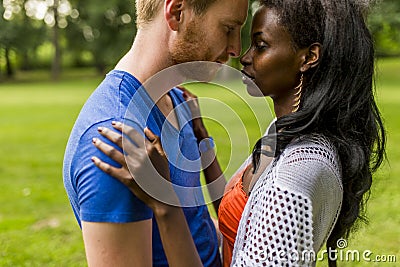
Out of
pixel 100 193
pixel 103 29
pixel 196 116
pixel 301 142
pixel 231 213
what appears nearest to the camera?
pixel 100 193

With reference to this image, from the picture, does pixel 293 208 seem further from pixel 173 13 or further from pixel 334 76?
pixel 173 13

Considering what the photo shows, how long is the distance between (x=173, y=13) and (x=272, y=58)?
399 mm

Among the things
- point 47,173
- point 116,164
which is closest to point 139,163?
point 116,164

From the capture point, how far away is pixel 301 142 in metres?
2.10

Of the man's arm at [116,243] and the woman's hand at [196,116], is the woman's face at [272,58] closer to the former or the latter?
the woman's hand at [196,116]

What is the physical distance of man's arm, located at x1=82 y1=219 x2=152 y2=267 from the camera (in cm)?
193

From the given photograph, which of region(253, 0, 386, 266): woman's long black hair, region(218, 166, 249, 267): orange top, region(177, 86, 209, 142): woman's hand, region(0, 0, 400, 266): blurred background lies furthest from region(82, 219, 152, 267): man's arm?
region(0, 0, 400, 266): blurred background

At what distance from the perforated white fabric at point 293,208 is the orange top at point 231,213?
0.70 feet

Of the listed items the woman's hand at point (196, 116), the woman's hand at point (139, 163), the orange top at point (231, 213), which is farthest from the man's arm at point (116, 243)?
the woman's hand at point (196, 116)

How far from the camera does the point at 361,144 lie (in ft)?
7.38

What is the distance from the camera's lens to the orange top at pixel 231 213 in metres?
2.32

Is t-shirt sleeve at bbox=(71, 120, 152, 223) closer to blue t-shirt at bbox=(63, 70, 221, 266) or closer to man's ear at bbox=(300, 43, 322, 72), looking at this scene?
blue t-shirt at bbox=(63, 70, 221, 266)

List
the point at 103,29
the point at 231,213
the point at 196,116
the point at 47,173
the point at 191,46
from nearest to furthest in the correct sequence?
the point at 191,46, the point at 231,213, the point at 196,116, the point at 47,173, the point at 103,29

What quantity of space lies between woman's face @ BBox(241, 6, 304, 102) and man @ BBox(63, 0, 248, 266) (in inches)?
2.9
